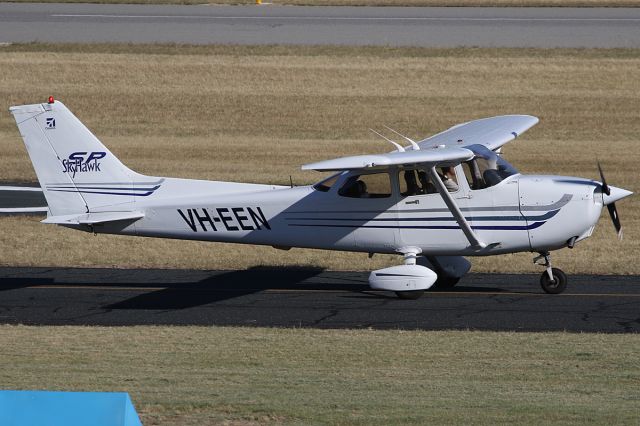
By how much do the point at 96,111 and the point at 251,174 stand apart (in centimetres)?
866

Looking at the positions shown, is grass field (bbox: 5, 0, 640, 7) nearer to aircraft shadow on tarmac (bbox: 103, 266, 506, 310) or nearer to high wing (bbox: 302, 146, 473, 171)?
aircraft shadow on tarmac (bbox: 103, 266, 506, 310)

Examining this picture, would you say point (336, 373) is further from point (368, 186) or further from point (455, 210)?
point (368, 186)

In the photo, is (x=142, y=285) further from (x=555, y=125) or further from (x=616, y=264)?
(x=555, y=125)

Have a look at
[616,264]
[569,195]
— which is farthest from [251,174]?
[569,195]

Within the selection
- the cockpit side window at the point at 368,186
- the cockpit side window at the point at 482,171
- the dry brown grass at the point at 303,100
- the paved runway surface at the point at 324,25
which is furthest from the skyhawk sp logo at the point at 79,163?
the paved runway surface at the point at 324,25

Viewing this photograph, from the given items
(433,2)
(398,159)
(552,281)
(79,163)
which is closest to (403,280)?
(398,159)

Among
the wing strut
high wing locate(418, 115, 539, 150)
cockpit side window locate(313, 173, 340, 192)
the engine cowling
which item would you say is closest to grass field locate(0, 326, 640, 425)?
the engine cowling

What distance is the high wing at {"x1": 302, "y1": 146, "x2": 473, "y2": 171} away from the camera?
45.6 feet

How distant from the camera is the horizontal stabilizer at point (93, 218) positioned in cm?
1627

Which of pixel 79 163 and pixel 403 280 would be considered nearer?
pixel 403 280

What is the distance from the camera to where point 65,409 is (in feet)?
22.4

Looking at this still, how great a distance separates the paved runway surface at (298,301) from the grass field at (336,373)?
0.75 metres

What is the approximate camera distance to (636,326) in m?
14.1

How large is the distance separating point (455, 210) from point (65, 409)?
9402 mm
